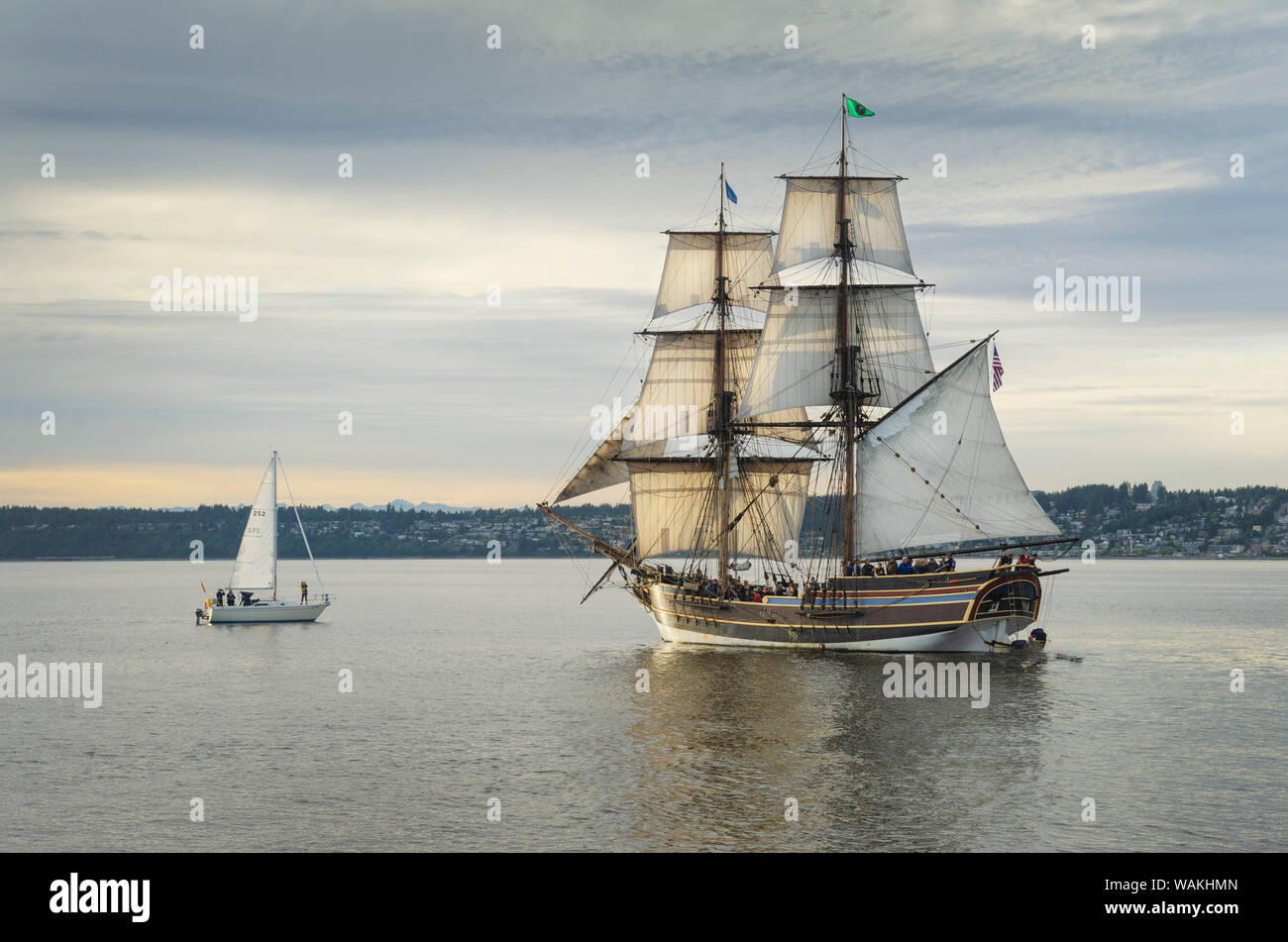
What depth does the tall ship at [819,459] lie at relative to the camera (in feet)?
225

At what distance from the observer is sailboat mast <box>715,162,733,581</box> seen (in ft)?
282

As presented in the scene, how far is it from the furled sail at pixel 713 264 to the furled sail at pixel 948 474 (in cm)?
2104

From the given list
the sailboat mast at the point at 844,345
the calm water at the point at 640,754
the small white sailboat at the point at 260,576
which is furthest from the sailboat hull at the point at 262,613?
the sailboat mast at the point at 844,345

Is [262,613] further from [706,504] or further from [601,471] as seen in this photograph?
[706,504]

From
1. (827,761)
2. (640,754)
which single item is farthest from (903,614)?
(640,754)

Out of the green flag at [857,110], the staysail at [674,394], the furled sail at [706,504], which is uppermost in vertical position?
the green flag at [857,110]

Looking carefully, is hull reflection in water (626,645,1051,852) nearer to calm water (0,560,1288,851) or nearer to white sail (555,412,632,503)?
calm water (0,560,1288,851)

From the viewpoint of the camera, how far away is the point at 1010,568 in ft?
215

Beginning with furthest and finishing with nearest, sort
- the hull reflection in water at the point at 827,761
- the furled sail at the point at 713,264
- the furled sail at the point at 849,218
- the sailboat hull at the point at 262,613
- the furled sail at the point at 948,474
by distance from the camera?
the sailboat hull at the point at 262,613, the furled sail at the point at 713,264, the furled sail at the point at 849,218, the furled sail at the point at 948,474, the hull reflection in water at the point at 827,761

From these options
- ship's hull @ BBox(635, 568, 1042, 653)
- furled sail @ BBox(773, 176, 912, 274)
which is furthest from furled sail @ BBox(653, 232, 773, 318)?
ship's hull @ BBox(635, 568, 1042, 653)

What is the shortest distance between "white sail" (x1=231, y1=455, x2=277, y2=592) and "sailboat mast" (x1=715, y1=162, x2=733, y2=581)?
108ft

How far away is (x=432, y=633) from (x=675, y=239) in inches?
1514

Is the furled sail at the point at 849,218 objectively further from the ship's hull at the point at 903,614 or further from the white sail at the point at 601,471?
the ship's hull at the point at 903,614

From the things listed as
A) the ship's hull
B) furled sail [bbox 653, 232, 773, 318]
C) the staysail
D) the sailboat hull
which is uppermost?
furled sail [bbox 653, 232, 773, 318]
